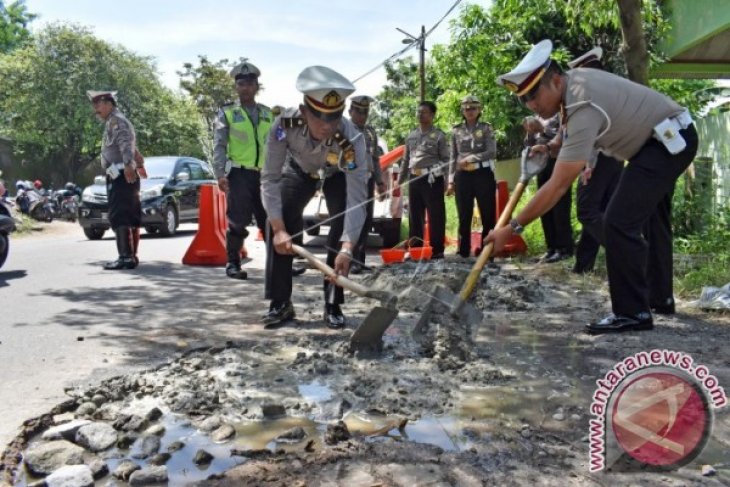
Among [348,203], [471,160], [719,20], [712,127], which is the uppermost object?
[719,20]

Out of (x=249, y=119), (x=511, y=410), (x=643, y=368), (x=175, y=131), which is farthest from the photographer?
(x=175, y=131)

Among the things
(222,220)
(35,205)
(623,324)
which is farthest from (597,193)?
(35,205)

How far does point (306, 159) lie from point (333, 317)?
3.69 feet

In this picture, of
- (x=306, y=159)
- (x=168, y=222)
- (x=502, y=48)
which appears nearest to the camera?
(x=306, y=159)

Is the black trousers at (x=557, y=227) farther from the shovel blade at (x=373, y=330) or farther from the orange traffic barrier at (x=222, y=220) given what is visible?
the shovel blade at (x=373, y=330)

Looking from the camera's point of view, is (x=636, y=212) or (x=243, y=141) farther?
(x=243, y=141)

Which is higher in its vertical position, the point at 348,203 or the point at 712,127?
the point at 712,127

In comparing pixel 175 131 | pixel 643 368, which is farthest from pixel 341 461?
pixel 175 131

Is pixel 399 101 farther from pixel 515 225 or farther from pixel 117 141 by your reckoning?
pixel 515 225

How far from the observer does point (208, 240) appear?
8.54 meters

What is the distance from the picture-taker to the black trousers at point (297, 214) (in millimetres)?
4562

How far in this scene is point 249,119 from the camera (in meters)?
6.88

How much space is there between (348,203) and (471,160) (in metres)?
3.81

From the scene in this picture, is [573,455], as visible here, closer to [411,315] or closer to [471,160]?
[411,315]
